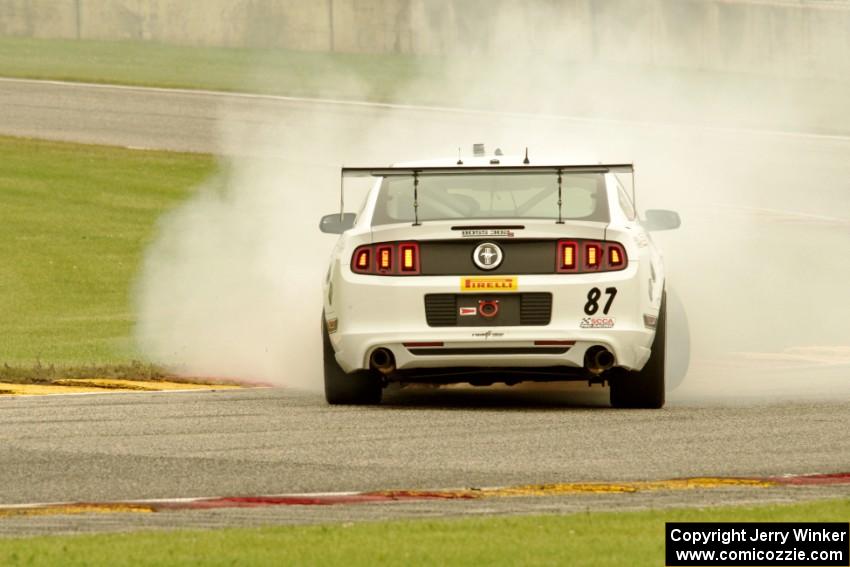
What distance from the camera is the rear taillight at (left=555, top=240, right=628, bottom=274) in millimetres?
11375

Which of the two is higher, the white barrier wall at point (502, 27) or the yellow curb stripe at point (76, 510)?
the white barrier wall at point (502, 27)

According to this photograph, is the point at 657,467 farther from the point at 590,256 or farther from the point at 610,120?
the point at 610,120

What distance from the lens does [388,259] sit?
37.8 feet

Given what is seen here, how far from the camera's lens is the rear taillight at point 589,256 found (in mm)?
11375

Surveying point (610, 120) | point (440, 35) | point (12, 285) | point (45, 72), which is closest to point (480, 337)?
point (12, 285)

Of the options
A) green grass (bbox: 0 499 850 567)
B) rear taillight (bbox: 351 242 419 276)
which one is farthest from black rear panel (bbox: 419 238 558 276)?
green grass (bbox: 0 499 850 567)

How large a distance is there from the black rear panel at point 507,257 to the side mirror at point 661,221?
102 cm

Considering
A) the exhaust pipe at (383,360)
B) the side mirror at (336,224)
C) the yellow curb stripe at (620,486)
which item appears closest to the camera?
the yellow curb stripe at (620,486)

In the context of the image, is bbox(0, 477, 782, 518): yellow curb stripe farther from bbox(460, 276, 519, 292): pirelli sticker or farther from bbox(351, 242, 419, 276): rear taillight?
bbox(351, 242, 419, 276): rear taillight

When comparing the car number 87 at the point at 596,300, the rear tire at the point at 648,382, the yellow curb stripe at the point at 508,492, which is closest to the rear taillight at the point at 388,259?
the car number 87 at the point at 596,300

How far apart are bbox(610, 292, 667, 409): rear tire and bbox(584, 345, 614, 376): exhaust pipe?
27 cm

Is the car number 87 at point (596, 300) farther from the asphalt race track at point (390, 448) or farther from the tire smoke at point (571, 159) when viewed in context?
the tire smoke at point (571, 159)

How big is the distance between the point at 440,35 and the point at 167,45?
9253mm

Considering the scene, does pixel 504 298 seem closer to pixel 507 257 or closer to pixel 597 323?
pixel 507 257
